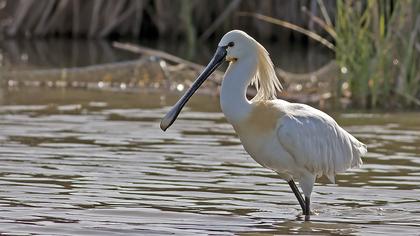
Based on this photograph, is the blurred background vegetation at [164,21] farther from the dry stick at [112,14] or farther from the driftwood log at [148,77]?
the driftwood log at [148,77]

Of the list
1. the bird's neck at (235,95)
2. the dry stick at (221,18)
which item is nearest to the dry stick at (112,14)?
the dry stick at (221,18)

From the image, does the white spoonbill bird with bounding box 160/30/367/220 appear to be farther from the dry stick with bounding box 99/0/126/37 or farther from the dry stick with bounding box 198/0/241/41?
the dry stick with bounding box 99/0/126/37

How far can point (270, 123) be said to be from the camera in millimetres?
7781

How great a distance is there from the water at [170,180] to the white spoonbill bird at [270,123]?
31cm

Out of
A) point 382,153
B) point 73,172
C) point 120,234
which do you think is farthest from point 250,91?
point 120,234

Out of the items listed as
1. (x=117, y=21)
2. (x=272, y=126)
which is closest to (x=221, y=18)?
(x=117, y=21)

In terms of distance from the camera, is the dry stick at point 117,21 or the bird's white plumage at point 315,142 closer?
the bird's white plumage at point 315,142

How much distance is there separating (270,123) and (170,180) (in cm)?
127

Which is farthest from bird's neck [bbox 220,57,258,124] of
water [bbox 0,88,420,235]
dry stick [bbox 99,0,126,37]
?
dry stick [bbox 99,0,126,37]

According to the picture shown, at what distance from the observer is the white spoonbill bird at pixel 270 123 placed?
7727 millimetres

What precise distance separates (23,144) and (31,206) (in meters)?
2.45

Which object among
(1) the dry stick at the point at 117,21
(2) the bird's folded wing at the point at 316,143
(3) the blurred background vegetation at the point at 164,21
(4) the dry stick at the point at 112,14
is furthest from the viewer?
(1) the dry stick at the point at 117,21

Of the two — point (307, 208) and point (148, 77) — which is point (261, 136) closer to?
point (307, 208)

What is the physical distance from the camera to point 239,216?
7727 mm
